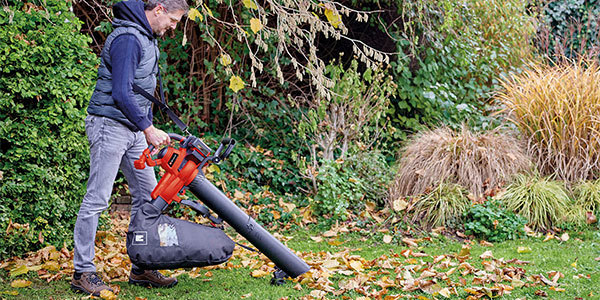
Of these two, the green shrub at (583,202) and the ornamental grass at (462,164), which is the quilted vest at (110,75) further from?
the green shrub at (583,202)

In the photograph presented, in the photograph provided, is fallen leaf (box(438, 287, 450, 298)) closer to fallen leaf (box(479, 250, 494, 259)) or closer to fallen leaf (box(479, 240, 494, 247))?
fallen leaf (box(479, 250, 494, 259))

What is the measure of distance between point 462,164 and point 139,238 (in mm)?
3415

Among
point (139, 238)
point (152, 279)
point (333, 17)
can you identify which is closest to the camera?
point (139, 238)

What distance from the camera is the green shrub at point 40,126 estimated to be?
418 centimetres

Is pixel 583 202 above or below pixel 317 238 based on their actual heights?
above

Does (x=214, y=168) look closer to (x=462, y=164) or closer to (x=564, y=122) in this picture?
(x=462, y=164)

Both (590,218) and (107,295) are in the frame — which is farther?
(590,218)

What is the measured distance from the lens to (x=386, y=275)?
3922 mm

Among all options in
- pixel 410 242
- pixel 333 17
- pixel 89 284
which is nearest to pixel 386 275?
pixel 410 242

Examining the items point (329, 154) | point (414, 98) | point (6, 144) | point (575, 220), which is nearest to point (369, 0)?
point (414, 98)

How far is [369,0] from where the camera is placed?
7496 millimetres

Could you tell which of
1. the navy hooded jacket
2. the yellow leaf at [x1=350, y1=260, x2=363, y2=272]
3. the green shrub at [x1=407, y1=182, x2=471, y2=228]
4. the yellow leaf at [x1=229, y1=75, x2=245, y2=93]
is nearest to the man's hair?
the navy hooded jacket

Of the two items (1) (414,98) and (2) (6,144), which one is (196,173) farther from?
(1) (414,98)

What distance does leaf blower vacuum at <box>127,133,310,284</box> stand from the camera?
3188mm
